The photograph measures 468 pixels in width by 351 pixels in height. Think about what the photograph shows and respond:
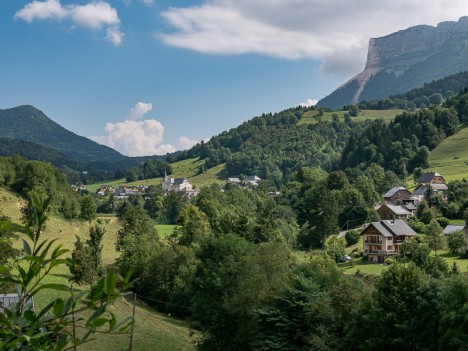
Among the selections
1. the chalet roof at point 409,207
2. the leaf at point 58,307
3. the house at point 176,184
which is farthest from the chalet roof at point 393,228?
the house at point 176,184

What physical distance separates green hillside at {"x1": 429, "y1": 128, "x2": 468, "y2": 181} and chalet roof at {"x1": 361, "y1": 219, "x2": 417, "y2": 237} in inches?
1531

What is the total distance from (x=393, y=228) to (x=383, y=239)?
327cm

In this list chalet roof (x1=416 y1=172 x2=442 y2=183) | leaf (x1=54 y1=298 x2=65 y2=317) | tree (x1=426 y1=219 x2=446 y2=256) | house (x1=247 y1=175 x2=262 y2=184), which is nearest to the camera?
leaf (x1=54 y1=298 x2=65 y2=317)

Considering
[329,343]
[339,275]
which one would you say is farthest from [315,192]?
[329,343]

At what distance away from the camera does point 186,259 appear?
1927 inches

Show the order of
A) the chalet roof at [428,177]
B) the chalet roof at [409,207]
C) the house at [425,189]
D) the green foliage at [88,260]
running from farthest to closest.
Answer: the chalet roof at [428,177], the house at [425,189], the chalet roof at [409,207], the green foliage at [88,260]

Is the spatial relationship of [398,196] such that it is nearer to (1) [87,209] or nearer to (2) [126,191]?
(1) [87,209]

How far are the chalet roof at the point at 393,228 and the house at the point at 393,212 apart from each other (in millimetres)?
11839

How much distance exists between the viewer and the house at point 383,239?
58244 mm

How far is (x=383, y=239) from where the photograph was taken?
192 ft

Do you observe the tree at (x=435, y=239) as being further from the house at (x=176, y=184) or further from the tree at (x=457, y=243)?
the house at (x=176, y=184)

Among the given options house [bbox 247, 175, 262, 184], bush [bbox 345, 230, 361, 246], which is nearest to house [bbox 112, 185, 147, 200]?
house [bbox 247, 175, 262, 184]

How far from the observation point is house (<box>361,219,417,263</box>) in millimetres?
58244

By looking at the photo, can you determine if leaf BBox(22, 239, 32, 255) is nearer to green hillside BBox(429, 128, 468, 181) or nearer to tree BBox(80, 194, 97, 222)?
tree BBox(80, 194, 97, 222)
